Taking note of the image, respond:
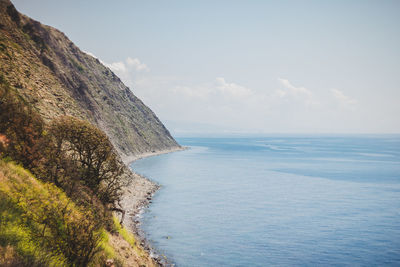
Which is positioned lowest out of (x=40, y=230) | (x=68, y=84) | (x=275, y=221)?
(x=275, y=221)

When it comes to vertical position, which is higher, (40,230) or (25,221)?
(25,221)

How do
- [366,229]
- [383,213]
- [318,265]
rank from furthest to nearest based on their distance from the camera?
1. [383,213]
2. [366,229]
3. [318,265]

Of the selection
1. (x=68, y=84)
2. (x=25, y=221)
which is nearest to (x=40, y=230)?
(x=25, y=221)

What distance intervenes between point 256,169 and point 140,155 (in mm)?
61499

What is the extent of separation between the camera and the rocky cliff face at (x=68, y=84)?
5175 centimetres

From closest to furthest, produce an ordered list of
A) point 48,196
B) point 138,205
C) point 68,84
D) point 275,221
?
point 48,196, point 275,221, point 138,205, point 68,84

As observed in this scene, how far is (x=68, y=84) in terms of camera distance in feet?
274

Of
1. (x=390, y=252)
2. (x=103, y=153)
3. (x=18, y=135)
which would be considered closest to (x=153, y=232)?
(x=103, y=153)

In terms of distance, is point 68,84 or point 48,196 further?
point 68,84

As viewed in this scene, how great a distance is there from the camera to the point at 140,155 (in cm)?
13975

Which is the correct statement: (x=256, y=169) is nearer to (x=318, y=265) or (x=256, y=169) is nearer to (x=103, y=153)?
(x=318, y=265)

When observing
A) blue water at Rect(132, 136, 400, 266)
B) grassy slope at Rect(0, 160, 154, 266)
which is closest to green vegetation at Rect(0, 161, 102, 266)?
grassy slope at Rect(0, 160, 154, 266)

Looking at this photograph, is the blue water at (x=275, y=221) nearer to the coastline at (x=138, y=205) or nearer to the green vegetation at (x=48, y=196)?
the coastline at (x=138, y=205)

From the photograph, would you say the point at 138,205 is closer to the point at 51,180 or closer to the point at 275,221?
the point at 275,221
